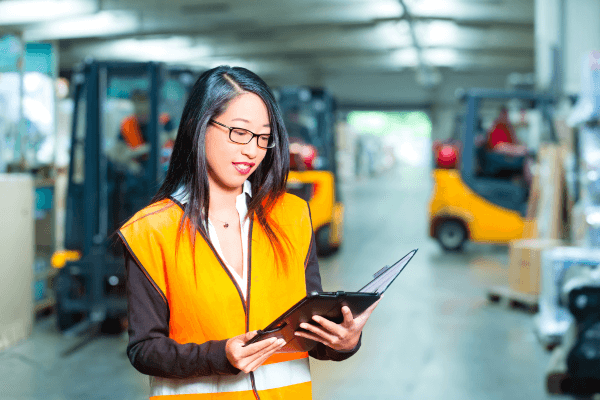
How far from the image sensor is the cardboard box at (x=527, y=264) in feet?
18.9

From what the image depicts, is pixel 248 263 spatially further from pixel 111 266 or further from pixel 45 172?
pixel 45 172

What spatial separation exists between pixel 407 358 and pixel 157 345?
11.7 ft

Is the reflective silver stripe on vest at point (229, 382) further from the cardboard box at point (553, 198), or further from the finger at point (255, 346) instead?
the cardboard box at point (553, 198)

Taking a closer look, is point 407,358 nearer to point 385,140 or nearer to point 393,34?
point 393,34

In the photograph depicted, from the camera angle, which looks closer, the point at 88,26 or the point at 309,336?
the point at 309,336

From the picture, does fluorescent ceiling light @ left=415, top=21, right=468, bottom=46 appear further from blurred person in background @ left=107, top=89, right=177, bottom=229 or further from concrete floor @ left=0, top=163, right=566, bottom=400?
blurred person in background @ left=107, top=89, right=177, bottom=229

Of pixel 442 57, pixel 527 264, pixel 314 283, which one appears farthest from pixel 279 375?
pixel 442 57

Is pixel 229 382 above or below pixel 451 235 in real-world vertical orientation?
above

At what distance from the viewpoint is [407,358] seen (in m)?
4.58

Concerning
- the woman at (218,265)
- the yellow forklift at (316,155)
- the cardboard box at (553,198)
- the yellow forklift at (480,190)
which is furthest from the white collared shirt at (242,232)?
the yellow forklift at (480,190)

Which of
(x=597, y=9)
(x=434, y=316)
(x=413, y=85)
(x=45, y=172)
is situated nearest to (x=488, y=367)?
(x=434, y=316)

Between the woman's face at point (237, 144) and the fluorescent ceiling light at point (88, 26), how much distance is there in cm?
1593

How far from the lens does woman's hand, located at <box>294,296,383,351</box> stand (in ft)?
4.09

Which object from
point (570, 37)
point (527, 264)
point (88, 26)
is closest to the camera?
point (527, 264)
